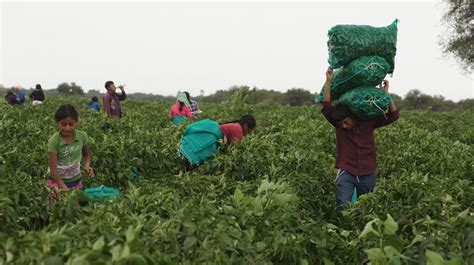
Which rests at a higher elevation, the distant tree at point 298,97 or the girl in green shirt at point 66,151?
the distant tree at point 298,97

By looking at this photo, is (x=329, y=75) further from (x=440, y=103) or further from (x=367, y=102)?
(x=440, y=103)

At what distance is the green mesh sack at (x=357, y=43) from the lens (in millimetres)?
5066

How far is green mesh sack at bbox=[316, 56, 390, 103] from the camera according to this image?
503 cm

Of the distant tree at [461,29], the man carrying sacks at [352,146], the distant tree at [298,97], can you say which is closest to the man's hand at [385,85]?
the man carrying sacks at [352,146]

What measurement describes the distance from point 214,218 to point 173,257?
17.3 inches

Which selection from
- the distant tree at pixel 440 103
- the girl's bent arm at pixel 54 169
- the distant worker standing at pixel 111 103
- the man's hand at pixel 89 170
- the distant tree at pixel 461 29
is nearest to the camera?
the girl's bent arm at pixel 54 169

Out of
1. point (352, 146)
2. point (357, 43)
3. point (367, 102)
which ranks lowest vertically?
point (352, 146)

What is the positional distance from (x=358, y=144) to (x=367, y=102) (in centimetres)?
46

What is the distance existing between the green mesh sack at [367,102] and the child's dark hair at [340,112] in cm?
4

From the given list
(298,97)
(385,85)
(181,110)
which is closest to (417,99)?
(298,97)

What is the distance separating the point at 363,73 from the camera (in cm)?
502

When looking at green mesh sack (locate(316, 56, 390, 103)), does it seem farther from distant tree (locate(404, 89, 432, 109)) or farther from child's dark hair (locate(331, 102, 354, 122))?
distant tree (locate(404, 89, 432, 109))

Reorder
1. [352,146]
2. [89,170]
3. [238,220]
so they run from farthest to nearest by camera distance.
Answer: [89,170] < [352,146] < [238,220]

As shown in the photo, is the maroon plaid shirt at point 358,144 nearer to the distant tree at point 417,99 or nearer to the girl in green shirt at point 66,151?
the girl in green shirt at point 66,151
